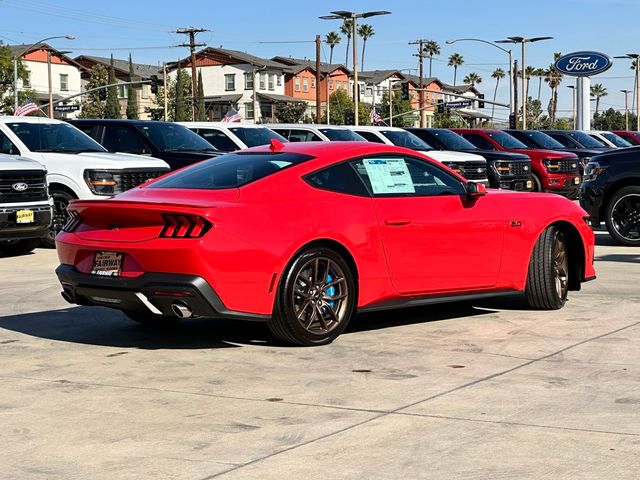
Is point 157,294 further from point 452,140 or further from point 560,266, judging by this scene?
point 452,140

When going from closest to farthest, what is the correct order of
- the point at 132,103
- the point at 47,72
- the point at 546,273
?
1. the point at 546,273
2. the point at 47,72
3. the point at 132,103

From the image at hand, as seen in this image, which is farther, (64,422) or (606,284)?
(606,284)

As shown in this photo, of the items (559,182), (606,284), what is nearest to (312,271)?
(606,284)

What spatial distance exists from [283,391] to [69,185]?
9.90 m

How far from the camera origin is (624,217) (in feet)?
50.5

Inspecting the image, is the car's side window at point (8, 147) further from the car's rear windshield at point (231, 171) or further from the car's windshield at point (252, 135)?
the car's rear windshield at point (231, 171)

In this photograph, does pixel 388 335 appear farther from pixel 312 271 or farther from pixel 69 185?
pixel 69 185

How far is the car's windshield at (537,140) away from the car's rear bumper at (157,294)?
950 inches

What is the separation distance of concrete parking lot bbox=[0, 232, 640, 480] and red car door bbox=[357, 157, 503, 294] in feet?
1.38

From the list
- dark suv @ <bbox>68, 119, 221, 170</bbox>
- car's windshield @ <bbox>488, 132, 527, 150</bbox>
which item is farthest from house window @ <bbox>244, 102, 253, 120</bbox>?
dark suv @ <bbox>68, 119, 221, 170</bbox>

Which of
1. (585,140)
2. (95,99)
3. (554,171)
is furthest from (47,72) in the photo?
(554,171)

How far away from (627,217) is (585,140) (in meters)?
19.1

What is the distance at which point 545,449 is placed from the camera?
5016 mm

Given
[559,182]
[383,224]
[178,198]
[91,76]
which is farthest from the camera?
[91,76]
